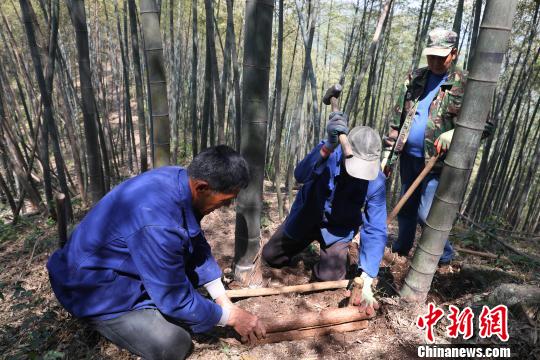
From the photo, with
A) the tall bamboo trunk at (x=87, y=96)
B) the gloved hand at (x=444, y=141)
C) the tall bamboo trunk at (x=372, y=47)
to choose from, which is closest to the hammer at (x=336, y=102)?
the gloved hand at (x=444, y=141)

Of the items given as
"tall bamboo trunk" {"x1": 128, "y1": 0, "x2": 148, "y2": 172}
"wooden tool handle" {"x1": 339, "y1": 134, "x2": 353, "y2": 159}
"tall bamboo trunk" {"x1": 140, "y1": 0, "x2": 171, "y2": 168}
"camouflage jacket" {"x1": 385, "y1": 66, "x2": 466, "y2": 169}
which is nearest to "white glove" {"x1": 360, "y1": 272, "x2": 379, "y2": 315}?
"wooden tool handle" {"x1": 339, "y1": 134, "x2": 353, "y2": 159}

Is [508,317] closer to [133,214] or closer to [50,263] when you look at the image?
[133,214]

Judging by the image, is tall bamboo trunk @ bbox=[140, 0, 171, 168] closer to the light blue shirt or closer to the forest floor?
the forest floor

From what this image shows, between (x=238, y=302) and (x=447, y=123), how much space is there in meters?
1.91

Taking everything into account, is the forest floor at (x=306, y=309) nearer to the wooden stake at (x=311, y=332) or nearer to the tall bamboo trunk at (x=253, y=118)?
the wooden stake at (x=311, y=332)

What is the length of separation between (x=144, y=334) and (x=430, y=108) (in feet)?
7.62

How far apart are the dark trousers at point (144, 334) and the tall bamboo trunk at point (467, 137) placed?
1.37m

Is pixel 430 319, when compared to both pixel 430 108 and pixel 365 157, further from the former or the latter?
pixel 430 108

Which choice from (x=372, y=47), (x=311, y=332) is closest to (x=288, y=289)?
(x=311, y=332)

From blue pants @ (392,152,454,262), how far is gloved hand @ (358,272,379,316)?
78 centimetres

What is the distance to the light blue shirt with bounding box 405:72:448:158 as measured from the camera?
2.37 meters

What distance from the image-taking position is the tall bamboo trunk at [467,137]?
1367mm

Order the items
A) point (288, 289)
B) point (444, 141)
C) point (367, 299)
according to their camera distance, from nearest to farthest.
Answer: point (367, 299) → point (444, 141) → point (288, 289)

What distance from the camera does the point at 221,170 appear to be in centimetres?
143
